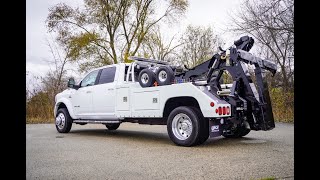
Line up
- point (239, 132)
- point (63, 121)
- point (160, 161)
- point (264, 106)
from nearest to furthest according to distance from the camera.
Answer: point (160, 161), point (264, 106), point (239, 132), point (63, 121)

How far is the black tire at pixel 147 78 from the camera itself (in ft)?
25.1

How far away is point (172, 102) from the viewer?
24.0 feet

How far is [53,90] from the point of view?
648 inches

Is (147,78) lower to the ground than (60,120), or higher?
higher

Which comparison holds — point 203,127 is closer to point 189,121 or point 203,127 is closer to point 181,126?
point 189,121

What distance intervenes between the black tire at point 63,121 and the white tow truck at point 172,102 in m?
0.46

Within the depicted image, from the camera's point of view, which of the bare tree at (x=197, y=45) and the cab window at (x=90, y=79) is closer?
the cab window at (x=90, y=79)

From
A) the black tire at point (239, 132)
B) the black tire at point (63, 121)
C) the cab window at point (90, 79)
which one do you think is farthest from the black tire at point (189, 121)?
the black tire at point (63, 121)

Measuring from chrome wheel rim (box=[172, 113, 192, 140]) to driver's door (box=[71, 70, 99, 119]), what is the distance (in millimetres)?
3575

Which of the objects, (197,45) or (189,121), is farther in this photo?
(197,45)

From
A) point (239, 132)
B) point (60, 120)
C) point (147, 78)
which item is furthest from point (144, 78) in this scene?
point (60, 120)

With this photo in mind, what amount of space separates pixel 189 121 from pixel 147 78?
1.75m

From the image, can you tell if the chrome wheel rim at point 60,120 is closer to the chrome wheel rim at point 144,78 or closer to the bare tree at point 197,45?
the chrome wheel rim at point 144,78
